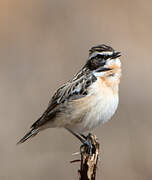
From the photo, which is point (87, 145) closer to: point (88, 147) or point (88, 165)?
point (88, 147)

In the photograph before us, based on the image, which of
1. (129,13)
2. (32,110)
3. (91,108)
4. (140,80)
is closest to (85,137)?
(91,108)

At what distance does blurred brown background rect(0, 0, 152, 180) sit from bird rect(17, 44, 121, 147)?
2.87 m

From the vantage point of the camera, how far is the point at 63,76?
14.2m

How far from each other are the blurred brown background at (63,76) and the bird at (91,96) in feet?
9.40

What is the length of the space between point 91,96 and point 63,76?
441 centimetres

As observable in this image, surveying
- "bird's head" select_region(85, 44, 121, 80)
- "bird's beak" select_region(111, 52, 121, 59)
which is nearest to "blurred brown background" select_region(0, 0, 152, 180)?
"bird's head" select_region(85, 44, 121, 80)

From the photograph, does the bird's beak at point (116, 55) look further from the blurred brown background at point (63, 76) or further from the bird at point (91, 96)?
the blurred brown background at point (63, 76)

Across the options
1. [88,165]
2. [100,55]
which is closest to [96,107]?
[100,55]

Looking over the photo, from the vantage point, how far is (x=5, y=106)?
14.0 m

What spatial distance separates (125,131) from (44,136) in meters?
1.46

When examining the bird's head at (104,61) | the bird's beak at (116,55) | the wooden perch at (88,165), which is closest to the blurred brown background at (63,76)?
the bird's head at (104,61)

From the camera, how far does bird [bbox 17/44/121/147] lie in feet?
32.0

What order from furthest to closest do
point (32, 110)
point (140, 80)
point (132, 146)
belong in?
point (140, 80), point (32, 110), point (132, 146)

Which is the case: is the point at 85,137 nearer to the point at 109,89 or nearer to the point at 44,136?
the point at 109,89
